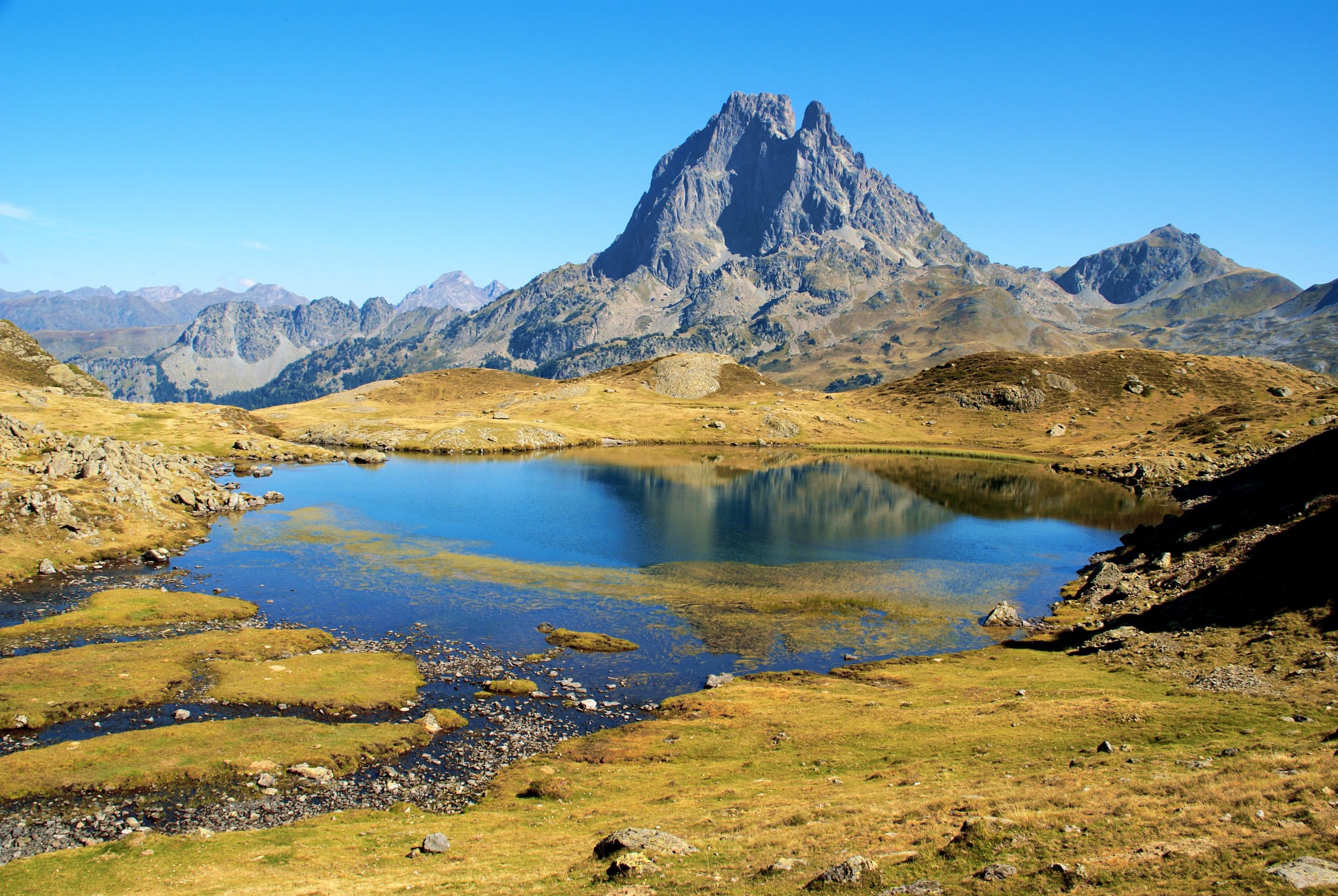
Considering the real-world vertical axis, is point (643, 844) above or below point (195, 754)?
above

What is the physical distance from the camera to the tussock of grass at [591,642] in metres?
57.4

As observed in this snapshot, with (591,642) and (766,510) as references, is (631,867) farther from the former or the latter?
(766,510)

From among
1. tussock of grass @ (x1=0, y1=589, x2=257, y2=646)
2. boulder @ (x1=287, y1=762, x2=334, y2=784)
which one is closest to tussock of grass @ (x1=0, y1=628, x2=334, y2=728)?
tussock of grass @ (x1=0, y1=589, x2=257, y2=646)

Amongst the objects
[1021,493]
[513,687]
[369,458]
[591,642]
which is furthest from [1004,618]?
[369,458]

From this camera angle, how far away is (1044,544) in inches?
4063

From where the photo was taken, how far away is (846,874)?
67.5 ft

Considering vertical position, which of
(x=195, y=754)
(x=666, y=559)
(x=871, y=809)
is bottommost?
(x=195, y=754)

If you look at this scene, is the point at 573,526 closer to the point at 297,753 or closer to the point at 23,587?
the point at 23,587

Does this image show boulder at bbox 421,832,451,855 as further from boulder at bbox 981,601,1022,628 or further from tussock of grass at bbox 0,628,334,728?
boulder at bbox 981,601,1022,628

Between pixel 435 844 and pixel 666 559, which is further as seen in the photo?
pixel 666 559

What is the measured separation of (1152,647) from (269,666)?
194 ft

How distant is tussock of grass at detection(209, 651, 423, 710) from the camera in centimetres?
4481

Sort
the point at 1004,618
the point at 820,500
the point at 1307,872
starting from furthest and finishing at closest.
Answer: the point at 820,500, the point at 1004,618, the point at 1307,872

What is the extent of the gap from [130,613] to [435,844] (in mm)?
44851
